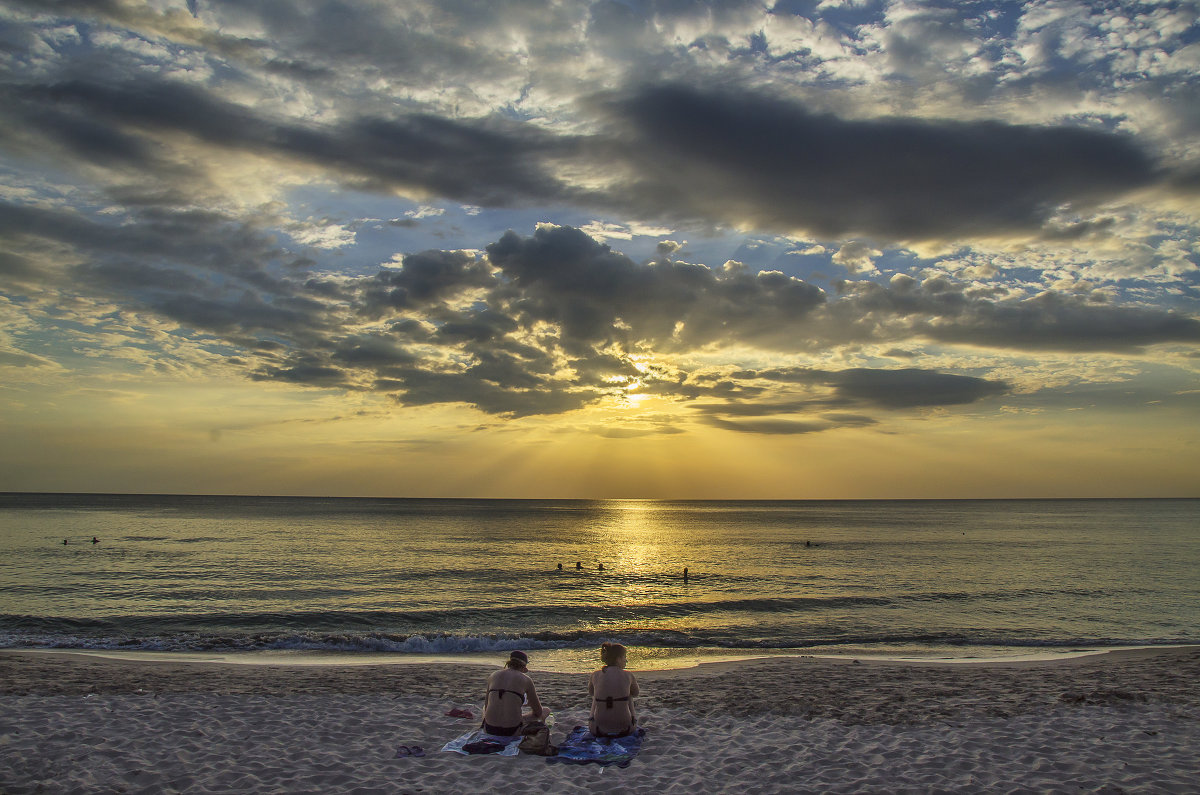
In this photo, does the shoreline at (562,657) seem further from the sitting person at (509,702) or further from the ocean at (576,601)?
the sitting person at (509,702)

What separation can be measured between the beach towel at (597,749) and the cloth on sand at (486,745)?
27.1 inches

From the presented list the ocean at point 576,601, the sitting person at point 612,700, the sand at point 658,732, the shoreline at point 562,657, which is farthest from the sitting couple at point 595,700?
the ocean at point 576,601

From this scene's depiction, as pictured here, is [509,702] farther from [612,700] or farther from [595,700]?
[612,700]

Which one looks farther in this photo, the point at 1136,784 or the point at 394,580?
the point at 394,580

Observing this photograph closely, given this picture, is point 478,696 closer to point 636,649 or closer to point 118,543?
point 636,649

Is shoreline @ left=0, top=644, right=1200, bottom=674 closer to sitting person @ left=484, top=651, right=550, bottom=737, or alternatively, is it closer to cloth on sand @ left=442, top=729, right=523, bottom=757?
sitting person @ left=484, top=651, right=550, bottom=737

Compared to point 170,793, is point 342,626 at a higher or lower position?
lower

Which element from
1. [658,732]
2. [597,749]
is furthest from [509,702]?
[658,732]

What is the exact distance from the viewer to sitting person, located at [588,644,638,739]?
35.7 feet

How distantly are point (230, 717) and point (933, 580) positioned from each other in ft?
149

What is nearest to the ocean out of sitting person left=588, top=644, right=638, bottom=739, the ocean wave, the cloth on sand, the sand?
the ocean wave

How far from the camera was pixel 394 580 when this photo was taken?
42938mm

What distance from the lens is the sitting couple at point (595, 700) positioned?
10.8 m

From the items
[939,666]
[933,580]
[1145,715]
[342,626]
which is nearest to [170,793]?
[1145,715]
